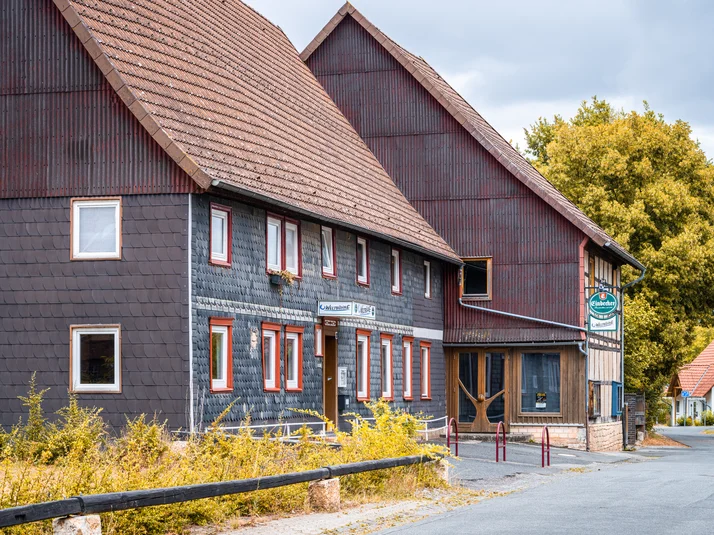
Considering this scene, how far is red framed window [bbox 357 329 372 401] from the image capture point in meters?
30.1

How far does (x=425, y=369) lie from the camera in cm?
3575

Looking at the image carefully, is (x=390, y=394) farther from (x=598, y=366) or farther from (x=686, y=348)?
(x=686, y=348)

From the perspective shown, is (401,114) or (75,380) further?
(401,114)

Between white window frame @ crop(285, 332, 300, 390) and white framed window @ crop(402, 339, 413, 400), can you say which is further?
white framed window @ crop(402, 339, 413, 400)

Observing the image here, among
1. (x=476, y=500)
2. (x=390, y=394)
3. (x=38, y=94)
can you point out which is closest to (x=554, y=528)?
(x=476, y=500)

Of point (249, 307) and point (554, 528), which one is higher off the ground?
point (249, 307)

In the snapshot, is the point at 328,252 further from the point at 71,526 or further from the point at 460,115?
the point at 71,526

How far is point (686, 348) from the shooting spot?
51.8m

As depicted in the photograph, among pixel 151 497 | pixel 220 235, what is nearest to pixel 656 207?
pixel 220 235

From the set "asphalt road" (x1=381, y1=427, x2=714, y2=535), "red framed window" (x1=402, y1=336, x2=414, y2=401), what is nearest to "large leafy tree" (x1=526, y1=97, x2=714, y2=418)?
"red framed window" (x1=402, y1=336, x2=414, y2=401)

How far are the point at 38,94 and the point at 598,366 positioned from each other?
21906 mm

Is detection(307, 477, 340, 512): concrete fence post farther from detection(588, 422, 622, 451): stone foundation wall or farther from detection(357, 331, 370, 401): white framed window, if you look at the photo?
detection(588, 422, 622, 451): stone foundation wall

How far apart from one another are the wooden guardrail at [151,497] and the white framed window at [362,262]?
13.7m

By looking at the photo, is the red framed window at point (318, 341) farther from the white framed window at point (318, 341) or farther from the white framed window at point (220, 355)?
the white framed window at point (220, 355)
